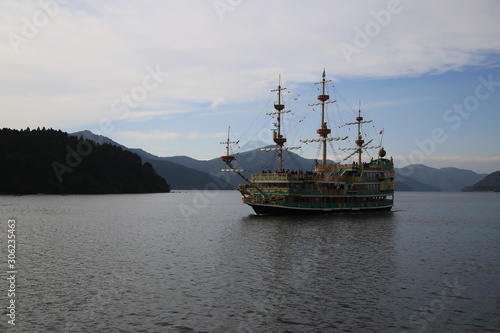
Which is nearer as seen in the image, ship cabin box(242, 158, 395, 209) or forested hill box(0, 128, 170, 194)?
ship cabin box(242, 158, 395, 209)

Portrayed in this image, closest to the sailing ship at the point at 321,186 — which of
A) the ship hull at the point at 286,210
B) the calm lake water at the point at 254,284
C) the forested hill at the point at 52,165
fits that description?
the ship hull at the point at 286,210

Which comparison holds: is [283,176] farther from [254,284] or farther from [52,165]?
[52,165]

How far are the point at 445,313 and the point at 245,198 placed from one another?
5035 cm

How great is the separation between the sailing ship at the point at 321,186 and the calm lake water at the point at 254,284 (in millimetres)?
21007

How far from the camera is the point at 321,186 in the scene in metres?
73.3

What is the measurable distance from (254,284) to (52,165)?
16826cm

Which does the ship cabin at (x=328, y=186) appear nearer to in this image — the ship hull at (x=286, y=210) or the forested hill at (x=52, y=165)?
the ship hull at (x=286, y=210)

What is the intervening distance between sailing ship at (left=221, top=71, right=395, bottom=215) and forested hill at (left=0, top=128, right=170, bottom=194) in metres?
121

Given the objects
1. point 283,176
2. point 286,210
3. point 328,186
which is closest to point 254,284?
point 283,176

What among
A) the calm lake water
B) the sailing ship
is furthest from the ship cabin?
the calm lake water

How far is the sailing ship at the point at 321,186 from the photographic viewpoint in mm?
67688

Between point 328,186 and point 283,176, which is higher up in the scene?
point 283,176

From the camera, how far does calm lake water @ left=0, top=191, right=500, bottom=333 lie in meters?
19.0

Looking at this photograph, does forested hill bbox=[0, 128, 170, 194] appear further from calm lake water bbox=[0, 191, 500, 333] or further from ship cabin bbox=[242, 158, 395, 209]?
calm lake water bbox=[0, 191, 500, 333]
